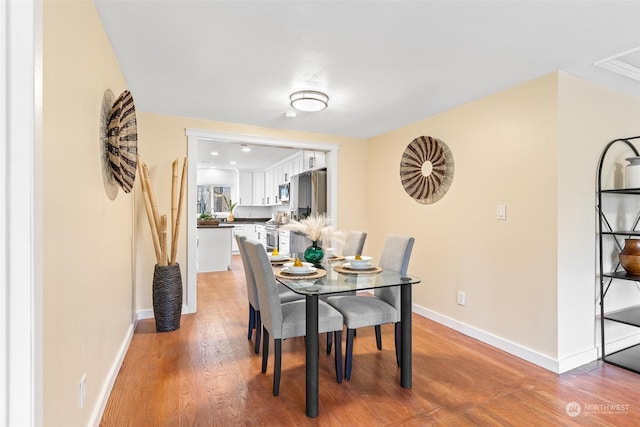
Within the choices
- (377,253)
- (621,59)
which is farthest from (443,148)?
(377,253)

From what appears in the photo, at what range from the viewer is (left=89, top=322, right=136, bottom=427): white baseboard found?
5.85ft

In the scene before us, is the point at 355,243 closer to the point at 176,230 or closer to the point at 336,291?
the point at 336,291

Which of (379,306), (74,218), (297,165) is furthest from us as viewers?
(297,165)

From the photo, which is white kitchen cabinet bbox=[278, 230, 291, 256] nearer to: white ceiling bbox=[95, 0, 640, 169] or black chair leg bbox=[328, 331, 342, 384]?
white ceiling bbox=[95, 0, 640, 169]

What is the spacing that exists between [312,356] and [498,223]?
202 centimetres

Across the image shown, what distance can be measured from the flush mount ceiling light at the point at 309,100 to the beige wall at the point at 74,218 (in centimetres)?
138

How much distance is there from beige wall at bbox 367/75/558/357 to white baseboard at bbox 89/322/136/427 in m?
2.96

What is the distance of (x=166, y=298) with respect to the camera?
324 cm

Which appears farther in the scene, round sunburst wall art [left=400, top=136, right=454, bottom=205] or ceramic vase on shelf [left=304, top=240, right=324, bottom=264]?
round sunburst wall art [left=400, top=136, right=454, bottom=205]

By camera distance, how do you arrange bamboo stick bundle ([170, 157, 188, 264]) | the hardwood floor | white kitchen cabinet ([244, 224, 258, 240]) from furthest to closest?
white kitchen cabinet ([244, 224, 258, 240]), bamboo stick bundle ([170, 157, 188, 264]), the hardwood floor

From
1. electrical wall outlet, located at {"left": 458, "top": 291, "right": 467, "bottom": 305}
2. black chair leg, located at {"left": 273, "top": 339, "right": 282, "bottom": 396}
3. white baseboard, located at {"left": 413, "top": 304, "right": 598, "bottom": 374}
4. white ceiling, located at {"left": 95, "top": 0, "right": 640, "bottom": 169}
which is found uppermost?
white ceiling, located at {"left": 95, "top": 0, "right": 640, "bottom": 169}

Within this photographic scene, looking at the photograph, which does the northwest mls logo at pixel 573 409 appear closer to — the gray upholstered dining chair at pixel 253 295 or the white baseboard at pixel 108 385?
the gray upholstered dining chair at pixel 253 295

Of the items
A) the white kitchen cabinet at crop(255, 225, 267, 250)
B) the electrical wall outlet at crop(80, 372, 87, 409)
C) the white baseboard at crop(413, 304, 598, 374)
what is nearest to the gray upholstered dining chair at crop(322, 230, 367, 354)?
the white baseboard at crop(413, 304, 598, 374)

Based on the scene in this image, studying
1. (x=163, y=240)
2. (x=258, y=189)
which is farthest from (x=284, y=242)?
(x=163, y=240)
